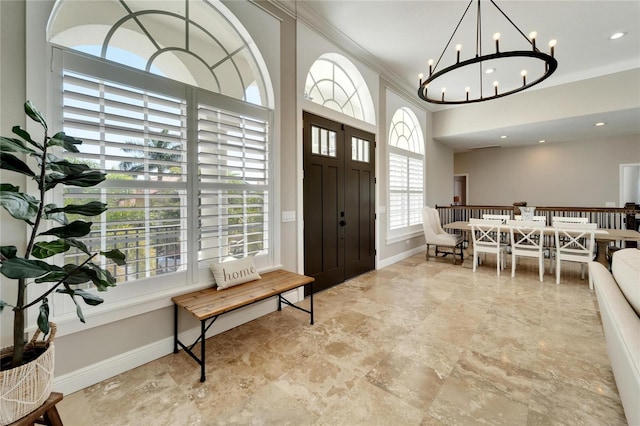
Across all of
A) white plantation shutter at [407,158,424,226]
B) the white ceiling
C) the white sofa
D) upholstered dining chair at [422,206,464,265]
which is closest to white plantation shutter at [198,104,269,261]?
the white ceiling

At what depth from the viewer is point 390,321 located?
287 cm

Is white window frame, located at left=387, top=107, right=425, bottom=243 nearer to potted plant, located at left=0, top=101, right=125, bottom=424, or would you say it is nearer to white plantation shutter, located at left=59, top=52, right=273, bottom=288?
white plantation shutter, located at left=59, top=52, right=273, bottom=288

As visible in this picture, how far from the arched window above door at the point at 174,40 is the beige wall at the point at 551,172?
8.61 meters

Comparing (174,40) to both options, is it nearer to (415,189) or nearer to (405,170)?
(405,170)

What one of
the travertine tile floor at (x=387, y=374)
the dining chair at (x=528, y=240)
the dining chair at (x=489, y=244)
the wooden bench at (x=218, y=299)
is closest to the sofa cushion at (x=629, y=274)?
the travertine tile floor at (x=387, y=374)

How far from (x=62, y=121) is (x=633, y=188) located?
11252 mm

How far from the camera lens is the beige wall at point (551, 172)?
23.3 feet

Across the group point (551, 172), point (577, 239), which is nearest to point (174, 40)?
point (577, 239)

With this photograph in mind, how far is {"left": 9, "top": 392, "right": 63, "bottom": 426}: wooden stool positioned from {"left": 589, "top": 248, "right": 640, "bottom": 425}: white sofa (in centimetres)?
262

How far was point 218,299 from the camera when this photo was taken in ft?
7.50

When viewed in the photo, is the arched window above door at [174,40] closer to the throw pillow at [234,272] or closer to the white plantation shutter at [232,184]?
the white plantation shutter at [232,184]

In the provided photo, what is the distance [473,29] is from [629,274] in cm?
357

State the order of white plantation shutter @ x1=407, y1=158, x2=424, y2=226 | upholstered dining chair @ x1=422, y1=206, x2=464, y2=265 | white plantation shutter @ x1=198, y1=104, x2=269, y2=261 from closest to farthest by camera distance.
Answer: white plantation shutter @ x1=198, y1=104, x2=269, y2=261
upholstered dining chair @ x1=422, y1=206, x2=464, y2=265
white plantation shutter @ x1=407, y1=158, x2=424, y2=226

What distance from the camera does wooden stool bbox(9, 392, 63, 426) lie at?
118cm
